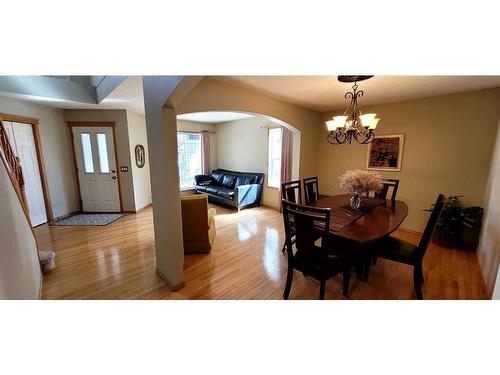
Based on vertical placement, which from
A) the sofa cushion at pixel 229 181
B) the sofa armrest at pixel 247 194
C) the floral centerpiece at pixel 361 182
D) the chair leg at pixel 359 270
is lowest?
the chair leg at pixel 359 270

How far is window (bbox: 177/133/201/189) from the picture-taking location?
6.04 metres

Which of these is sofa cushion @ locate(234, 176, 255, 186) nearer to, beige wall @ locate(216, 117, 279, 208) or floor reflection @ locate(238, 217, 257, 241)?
beige wall @ locate(216, 117, 279, 208)

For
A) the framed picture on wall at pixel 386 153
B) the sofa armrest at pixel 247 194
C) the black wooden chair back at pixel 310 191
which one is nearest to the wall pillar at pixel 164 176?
the black wooden chair back at pixel 310 191

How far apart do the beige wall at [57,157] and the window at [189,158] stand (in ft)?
8.26

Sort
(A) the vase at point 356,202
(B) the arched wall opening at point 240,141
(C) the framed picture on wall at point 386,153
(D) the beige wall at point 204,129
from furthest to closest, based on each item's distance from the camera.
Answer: (D) the beige wall at point 204,129 < (B) the arched wall opening at point 240,141 < (C) the framed picture on wall at point 386,153 < (A) the vase at point 356,202

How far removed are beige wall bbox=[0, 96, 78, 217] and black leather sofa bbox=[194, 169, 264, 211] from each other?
9.41 ft

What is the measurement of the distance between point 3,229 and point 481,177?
5186 mm

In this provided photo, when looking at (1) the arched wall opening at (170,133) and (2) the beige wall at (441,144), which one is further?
(2) the beige wall at (441,144)

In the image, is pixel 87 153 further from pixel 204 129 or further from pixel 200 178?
pixel 204 129

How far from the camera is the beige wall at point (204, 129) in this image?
577cm

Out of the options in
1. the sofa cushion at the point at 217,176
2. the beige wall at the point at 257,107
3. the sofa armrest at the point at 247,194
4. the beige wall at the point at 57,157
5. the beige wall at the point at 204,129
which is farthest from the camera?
the sofa cushion at the point at 217,176

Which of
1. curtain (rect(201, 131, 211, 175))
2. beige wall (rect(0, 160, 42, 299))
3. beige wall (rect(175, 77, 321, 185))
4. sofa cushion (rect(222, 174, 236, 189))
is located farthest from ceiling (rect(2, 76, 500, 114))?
sofa cushion (rect(222, 174, 236, 189))

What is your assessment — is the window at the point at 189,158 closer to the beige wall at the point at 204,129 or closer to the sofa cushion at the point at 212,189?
the beige wall at the point at 204,129
